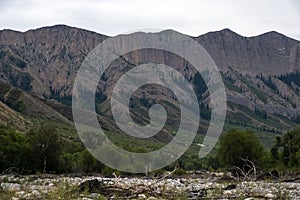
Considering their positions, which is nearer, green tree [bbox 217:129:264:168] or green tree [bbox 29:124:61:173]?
green tree [bbox 29:124:61:173]

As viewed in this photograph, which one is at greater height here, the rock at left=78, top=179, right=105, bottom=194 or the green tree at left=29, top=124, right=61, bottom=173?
the rock at left=78, top=179, right=105, bottom=194

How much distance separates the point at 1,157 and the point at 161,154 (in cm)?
2448

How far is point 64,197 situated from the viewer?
12.3 metres

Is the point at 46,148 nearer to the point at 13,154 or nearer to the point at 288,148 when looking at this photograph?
the point at 13,154

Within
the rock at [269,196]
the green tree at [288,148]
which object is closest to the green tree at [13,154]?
the green tree at [288,148]

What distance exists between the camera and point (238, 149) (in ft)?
175

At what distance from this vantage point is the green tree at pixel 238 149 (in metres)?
53.3

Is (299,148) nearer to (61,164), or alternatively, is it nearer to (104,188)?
(61,164)

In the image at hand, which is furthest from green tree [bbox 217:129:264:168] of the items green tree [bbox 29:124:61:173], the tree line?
green tree [bbox 29:124:61:173]

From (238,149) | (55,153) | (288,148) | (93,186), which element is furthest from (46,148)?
(93,186)

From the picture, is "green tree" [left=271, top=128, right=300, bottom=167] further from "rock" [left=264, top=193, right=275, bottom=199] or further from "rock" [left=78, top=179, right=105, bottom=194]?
"rock" [left=78, top=179, right=105, bottom=194]

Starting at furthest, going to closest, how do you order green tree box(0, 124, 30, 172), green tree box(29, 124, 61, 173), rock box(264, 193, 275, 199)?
green tree box(29, 124, 61, 173), green tree box(0, 124, 30, 172), rock box(264, 193, 275, 199)


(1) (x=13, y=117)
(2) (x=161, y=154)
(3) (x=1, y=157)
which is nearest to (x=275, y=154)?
(2) (x=161, y=154)

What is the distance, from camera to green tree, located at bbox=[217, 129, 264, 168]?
175ft
